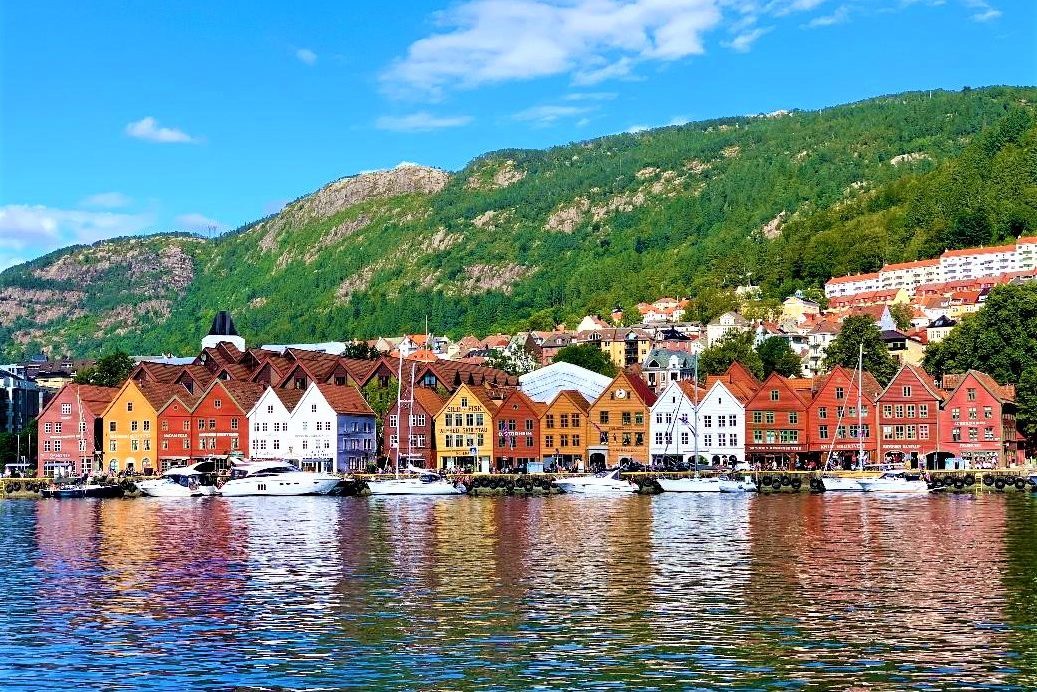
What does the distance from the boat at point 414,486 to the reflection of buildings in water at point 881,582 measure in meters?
37.4

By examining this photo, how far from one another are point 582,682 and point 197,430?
11114cm

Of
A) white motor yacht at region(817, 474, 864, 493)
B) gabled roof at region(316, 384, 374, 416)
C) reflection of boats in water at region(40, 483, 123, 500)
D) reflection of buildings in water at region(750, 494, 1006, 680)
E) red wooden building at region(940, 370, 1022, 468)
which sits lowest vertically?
reflection of buildings in water at region(750, 494, 1006, 680)

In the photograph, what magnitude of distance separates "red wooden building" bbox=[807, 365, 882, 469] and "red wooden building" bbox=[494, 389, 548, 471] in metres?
27.4

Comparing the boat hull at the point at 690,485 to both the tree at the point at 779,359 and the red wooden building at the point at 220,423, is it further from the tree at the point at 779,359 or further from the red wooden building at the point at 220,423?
the tree at the point at 779,359

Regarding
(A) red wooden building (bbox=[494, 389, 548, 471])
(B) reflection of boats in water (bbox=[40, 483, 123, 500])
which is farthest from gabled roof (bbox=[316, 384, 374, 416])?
(B) reflection of boats in water (bbox=[40, 483, 123, 500])

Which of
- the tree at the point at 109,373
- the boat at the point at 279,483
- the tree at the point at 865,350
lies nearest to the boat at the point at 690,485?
the boat at the point at 279,483

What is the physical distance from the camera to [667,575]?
5328cm

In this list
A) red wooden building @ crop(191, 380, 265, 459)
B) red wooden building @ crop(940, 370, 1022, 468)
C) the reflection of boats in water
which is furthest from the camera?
red wooden building @ crop(191, 380, 265, 459)

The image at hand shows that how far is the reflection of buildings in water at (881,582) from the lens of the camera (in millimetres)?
38406

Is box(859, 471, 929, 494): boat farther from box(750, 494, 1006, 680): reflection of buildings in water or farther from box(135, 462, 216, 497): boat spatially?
box(135, 462, 216, 497): boat

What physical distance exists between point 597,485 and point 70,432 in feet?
193

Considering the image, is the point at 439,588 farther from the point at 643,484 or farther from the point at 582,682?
the point at 643,484

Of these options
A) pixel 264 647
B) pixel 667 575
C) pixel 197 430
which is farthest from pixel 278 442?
pixel 264 647

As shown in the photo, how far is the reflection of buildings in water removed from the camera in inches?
1512
